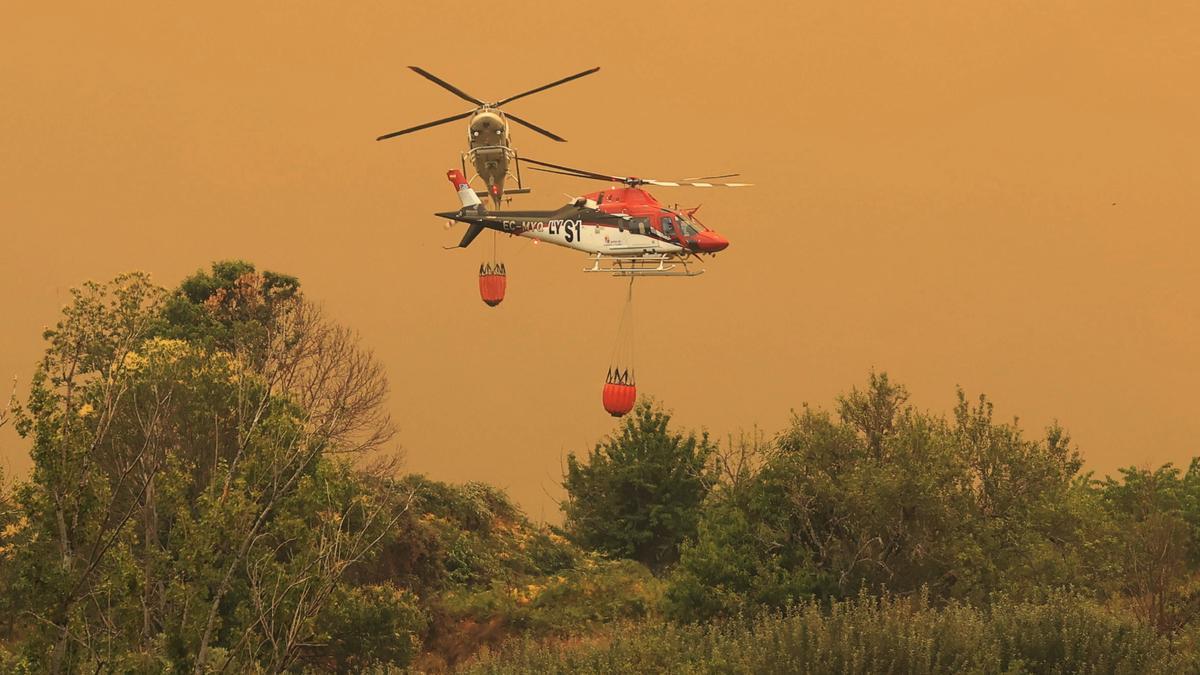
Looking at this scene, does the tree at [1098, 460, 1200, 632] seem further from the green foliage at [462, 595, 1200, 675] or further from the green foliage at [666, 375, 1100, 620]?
the green foliage at [462, 595, 1200, 675]

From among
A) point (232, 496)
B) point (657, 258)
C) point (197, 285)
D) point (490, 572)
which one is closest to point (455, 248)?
point (657, 258)

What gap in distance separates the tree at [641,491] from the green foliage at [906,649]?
18763 millimetres

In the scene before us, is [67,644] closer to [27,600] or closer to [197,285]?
[27,600]

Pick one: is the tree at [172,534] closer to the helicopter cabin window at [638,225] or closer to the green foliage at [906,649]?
the green foliage at [906,649]

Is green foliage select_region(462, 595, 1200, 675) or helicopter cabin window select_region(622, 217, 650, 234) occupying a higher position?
helicopter cabin window select_region(622, 217, 650, 234)

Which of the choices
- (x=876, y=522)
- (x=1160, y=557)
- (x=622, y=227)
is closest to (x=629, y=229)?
(x=622, y=227)

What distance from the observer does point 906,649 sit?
2894 cm

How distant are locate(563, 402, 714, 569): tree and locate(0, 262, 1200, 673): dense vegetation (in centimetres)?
11

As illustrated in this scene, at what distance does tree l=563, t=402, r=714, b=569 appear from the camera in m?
51.7

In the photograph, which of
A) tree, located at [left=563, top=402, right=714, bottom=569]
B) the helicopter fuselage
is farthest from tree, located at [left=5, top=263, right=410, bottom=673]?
tree, located at [left=563, top=402, right=714, bottom=569]

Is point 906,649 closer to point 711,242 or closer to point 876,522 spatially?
point 876,522

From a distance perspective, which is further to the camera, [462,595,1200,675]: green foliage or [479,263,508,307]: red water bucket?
[479,263,508,307]: red water bucket

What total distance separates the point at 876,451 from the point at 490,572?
51.5 feet

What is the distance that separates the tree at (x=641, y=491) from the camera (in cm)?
5166
